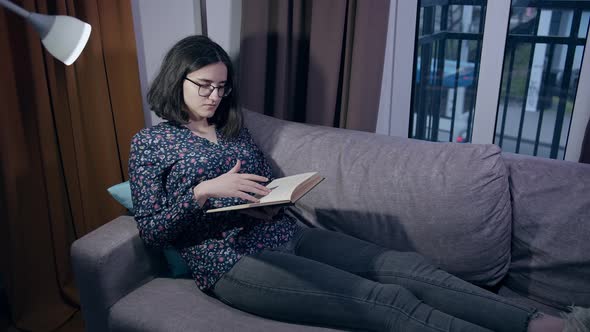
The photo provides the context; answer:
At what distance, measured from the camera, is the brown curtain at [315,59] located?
75.8 inches

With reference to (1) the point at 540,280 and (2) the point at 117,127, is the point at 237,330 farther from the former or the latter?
(2) the point at 117,127

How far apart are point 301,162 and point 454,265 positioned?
0.63 metres

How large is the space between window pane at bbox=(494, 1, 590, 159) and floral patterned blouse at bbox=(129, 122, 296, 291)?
129cm

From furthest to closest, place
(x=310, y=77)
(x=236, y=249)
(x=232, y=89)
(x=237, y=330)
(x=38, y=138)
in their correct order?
1. (x=310, y=77)
2. (x=38, y=138)
3. (x=232, y=89)
4. (x=236, y=249)
5. (x=237, y=330)

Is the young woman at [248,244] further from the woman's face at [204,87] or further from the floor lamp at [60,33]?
the floor lamp at [60,33]

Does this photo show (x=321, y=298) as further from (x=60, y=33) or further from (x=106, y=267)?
(x=60, y=33)

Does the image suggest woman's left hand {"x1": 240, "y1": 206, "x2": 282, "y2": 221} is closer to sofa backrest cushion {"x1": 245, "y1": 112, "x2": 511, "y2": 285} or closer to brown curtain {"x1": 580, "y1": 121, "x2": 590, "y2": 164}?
sofa backrest cushion {"x1": 245, "y1": 112, "x2": 511, "y2": 285}

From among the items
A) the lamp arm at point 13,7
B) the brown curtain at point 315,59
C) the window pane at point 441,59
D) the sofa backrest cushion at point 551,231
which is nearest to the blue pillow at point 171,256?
the lamp arm at point 13,7

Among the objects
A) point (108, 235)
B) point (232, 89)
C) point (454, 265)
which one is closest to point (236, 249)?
point (108, 235)

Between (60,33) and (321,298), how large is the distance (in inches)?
37.5

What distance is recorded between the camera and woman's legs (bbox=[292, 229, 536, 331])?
1212mm

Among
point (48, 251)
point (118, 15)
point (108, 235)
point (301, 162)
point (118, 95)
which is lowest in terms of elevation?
point (48, 251)

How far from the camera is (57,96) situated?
1.92m

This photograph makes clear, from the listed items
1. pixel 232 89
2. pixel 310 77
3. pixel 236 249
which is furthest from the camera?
pixel 310 77
